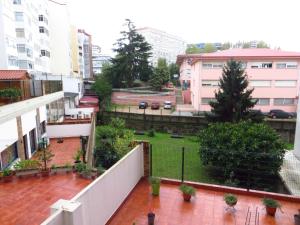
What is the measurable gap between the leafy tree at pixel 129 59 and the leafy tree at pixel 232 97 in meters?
23.1

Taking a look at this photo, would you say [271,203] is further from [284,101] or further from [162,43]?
[162,43]

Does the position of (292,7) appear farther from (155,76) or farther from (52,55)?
(52,55)

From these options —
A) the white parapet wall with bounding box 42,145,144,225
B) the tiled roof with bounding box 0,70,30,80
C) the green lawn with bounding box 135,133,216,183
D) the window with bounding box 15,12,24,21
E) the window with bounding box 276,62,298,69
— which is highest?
the window with bounding box 15,12,24,21

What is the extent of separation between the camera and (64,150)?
1491 centimetres

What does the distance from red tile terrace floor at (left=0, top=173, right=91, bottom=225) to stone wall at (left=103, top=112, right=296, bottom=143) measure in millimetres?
19219

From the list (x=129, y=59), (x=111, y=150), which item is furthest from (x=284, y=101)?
(x=111, y=150)

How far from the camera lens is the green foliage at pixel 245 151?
11539mm

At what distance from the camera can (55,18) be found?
132 ft

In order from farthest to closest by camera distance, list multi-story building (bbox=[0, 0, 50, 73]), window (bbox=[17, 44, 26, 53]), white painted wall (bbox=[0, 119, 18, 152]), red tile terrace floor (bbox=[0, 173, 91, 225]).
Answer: window (bbox=[17, 44, 26, 53]) → multi-story building (bbox=[0, 0, 50, 73]) → white painted wall (bbox=[0, 119, 18, 152]) → red tile terrace floor (bbox=[0, 173, 91, 225])

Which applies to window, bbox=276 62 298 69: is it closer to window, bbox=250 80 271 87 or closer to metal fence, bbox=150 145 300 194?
window, bbox=250 80 271 87

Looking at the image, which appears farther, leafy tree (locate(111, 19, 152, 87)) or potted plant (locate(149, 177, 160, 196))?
leafy tree (locate(111, 19, 152, 87))

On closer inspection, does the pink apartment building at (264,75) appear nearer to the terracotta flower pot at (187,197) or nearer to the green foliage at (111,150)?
the green foliage at (111,150)

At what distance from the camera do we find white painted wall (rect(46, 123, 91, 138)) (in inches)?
696

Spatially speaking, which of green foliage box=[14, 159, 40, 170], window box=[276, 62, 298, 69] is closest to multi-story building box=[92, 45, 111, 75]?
window box=[276, 62, 298, 69]
